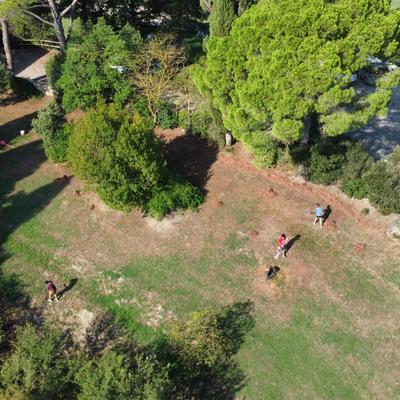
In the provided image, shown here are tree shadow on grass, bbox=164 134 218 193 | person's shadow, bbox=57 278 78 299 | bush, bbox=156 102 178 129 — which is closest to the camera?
person's shadow, bbox=57 278 78 299

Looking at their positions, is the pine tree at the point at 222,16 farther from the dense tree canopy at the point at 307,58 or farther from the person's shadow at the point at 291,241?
the person's shadow at the point at 291,241

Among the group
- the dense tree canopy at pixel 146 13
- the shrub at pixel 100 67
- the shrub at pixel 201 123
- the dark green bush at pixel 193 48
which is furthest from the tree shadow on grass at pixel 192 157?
the dense tree canopy at pixel 146 13

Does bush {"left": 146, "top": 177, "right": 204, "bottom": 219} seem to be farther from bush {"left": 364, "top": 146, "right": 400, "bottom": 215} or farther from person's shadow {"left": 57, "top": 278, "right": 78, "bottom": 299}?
bush {"left": 364, "top": 146, "right": 400, "bottom": 215}

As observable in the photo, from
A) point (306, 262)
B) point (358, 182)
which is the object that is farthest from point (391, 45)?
Answer: point (306, 262)

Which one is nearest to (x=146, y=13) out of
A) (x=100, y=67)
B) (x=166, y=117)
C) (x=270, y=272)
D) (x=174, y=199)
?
(x=100, y=67)

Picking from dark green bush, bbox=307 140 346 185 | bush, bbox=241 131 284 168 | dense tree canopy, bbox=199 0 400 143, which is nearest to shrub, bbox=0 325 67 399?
bush, bbox=241 131 284 168
